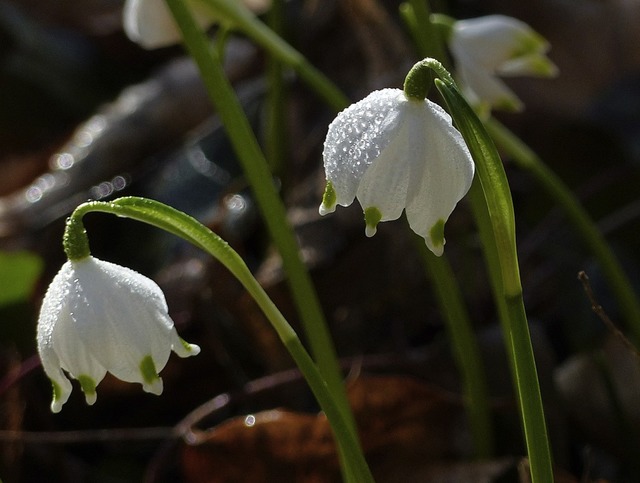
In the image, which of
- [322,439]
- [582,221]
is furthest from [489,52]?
[322,439]

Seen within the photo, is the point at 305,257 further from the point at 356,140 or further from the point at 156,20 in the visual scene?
the point at 356,140

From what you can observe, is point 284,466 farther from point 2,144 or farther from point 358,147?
point 2,144

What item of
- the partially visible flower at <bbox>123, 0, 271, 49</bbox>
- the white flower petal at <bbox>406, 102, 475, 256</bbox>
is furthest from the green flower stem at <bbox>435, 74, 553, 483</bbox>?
the partially visible flower at <bbox>123, 0, 271, 49</bbox>

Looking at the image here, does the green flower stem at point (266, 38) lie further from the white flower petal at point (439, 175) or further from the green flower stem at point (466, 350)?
the white flower petal at point (439, 175)

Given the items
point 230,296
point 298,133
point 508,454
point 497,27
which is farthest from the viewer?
point 298,133

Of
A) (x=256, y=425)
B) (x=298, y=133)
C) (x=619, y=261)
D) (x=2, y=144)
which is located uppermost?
(x=2, y=144)

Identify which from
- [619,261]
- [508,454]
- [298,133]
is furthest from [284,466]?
[298,133]
